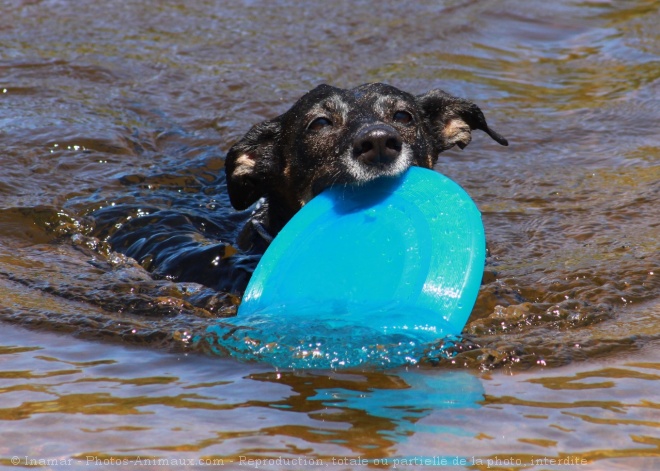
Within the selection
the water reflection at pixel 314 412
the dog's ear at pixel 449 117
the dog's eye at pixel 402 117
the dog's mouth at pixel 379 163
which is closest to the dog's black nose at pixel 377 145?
the dog's mouth at pixel 379 163

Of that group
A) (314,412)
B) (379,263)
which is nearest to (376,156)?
(379,263)

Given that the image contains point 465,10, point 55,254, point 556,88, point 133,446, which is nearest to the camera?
point 133,446

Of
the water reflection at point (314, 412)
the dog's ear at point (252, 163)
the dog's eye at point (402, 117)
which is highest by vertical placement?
the dog's eye at point (402, 117)

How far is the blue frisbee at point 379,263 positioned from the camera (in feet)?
15.2

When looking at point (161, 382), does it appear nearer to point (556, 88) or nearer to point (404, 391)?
point (404, 391)

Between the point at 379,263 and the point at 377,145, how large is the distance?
24.8 inches

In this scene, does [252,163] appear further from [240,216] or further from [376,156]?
[376,156]

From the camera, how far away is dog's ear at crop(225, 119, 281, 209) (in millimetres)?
6070

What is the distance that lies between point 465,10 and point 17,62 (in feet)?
17.2

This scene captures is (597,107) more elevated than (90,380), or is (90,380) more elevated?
(597,107)

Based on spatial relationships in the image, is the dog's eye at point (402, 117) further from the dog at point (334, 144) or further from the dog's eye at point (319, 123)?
the dog's eye at point (319, 123)

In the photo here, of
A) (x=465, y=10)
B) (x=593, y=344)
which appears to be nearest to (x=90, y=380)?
(x=593, y=344)

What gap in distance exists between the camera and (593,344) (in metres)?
4.50

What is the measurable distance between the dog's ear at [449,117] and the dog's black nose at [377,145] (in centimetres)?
109
